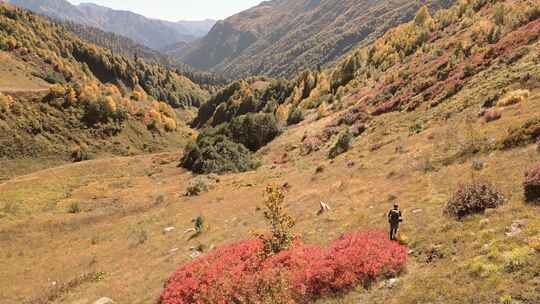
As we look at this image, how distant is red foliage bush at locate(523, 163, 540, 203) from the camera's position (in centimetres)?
1555

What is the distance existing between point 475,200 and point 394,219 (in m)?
3.98

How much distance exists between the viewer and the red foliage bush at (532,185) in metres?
15.6

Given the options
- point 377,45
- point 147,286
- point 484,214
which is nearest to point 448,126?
point 484,214

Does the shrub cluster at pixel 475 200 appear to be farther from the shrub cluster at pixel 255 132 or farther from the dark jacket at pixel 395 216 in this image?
the shrub cluster at pixel 255 132

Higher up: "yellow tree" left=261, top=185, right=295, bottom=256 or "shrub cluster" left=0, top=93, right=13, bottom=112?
"shrub cluster" left=0, top=93, right=13, bottom=112

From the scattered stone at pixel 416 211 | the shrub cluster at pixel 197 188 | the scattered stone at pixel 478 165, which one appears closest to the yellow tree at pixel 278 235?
the scattered stone at pixel 416 211

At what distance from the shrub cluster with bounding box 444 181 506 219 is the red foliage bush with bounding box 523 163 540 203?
3.30ft

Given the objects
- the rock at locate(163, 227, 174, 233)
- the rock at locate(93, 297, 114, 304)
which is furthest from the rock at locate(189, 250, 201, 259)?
the rock at locate(163, 227, 174, 233)

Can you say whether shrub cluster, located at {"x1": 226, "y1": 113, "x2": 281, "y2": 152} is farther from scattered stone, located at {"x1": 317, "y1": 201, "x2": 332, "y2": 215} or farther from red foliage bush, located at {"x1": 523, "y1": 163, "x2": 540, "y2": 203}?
red foliage bush, located at {"x1": 523, "y1": 163, "x2": 540, "y2": 203}

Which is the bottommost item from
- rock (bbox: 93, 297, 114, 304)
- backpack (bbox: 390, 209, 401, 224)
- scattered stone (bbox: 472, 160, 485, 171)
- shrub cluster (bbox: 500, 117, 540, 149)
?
rock (bbox: 93, 297, 114, 304)

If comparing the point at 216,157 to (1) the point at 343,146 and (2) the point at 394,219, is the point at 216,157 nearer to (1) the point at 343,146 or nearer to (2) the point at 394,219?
(1) the point at 343,146

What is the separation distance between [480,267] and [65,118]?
13765cm

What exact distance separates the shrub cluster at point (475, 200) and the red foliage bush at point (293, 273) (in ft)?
12.1

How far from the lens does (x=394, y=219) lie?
55.4 feet
